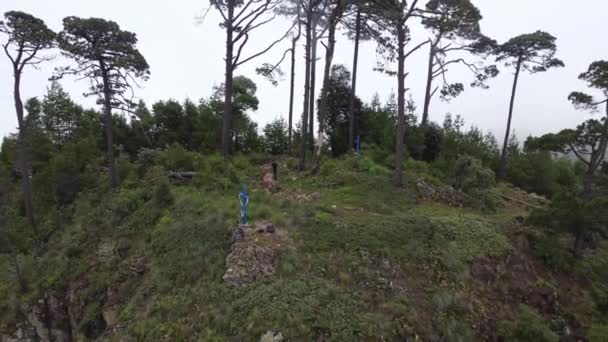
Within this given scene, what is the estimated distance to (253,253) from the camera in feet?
18.1

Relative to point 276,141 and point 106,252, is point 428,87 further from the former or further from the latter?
point 106,252

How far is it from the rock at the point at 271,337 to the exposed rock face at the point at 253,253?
1.10 meters

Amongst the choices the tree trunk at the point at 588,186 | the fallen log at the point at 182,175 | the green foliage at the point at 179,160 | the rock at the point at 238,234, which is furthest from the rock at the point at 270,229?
the tree trunk at the point at 588,186

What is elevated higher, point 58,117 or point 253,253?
point 58,117

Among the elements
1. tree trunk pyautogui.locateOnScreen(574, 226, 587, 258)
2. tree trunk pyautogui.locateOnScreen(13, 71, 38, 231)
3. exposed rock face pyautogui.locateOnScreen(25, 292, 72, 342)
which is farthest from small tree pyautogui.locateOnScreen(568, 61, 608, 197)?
tree trunk pyautogui.locateOnScreen(13, 71, 38, 231)

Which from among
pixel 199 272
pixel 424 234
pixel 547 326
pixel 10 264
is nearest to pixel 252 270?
pixel 199 272

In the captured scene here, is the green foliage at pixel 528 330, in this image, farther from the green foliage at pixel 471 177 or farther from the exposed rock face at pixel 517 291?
the green foliage at pixel 471 177

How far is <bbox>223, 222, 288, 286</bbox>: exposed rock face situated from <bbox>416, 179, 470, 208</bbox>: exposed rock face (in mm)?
5810

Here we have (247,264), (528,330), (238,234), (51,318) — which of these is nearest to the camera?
(528,330)

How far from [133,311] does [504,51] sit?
62.2ft

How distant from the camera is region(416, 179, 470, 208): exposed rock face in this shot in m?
9.73

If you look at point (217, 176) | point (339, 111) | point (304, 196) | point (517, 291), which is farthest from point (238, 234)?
point (339, 111)

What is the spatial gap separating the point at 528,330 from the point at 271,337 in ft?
15.1

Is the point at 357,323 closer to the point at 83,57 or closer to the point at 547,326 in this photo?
the point at 547,326
